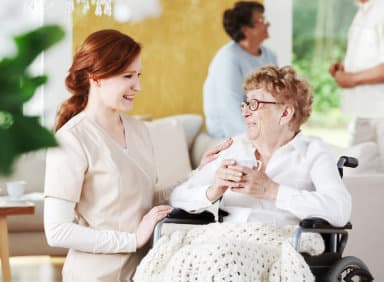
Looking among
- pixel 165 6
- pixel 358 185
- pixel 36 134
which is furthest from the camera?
pixel 165 6

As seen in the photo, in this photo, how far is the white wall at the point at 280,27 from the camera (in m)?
6.79

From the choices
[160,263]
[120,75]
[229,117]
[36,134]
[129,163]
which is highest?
[36,134]

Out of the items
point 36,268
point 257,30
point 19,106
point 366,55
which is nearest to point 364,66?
point 366,55

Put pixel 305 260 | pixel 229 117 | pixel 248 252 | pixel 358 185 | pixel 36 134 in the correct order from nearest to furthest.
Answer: pixel 36 134, pixel 248 252, pixel 305 260, pixel 358 185, pixel 229 117

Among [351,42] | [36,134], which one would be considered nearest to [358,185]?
[351,42]

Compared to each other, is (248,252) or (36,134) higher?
(36,134)

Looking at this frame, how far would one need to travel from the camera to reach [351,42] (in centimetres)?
676

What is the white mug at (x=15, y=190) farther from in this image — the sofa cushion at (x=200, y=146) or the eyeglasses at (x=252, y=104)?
the eyeglasses at (x=252, y=104)

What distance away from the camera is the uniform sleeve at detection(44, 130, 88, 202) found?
216 centimetres

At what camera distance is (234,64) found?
6.00 m

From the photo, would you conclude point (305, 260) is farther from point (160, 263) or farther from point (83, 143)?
point (83, 143)

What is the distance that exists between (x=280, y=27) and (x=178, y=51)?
2.91ft

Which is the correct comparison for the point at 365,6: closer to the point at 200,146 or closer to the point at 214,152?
the point at 200,146

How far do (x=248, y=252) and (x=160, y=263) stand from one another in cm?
26
